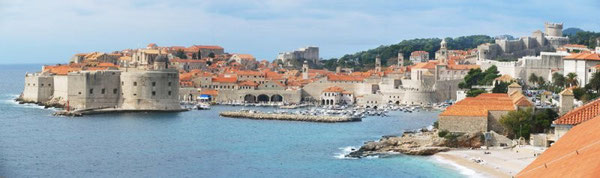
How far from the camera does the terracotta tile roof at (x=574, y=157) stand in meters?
6.84

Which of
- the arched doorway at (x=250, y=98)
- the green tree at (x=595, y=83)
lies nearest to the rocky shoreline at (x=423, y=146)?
the green tree at (x=595, y=83)

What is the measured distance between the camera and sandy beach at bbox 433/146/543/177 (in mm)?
20172

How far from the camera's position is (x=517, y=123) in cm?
2495

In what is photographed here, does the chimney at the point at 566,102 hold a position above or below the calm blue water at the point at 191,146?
above

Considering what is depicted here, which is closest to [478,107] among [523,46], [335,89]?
[335,89]

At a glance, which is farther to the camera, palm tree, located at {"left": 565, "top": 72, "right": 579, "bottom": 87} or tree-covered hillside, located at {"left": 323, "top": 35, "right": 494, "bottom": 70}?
tree-covered hillside, located at {"left": 323, "top": 35, "right": 494, "bottom": 70}

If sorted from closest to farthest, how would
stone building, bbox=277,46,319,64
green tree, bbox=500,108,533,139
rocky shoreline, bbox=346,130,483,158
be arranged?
green tree, bbox=500,108,533,139 < rocky shoreline, bbox=346,130,483,158 < stone building, bbox=277,46,319,64

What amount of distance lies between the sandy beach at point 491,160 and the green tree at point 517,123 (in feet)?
3.55

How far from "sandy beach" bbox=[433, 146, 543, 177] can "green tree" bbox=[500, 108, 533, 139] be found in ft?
3.55

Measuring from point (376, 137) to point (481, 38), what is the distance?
251ft

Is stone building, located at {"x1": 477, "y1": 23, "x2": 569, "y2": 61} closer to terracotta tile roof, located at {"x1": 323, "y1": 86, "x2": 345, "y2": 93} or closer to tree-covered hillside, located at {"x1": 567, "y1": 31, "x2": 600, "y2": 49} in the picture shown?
tree-covered hillside, located at {"x1": 567, "y1": 31, "x2": 600, "y2": 49}

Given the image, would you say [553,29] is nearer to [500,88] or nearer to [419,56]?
[419,56]

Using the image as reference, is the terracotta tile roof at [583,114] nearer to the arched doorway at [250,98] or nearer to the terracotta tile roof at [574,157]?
the terracotta tile roof at [574,157]

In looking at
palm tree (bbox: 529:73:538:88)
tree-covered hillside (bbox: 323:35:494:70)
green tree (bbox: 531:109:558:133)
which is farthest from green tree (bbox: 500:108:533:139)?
tree-covered hillside (bbox: 323:35:494:70)
